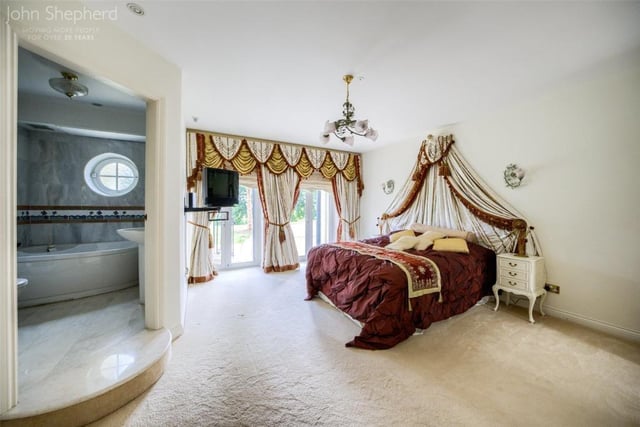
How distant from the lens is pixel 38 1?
1.44 metres

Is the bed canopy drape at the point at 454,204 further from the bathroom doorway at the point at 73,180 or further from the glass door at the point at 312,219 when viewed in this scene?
the bathroom doorway at the point at 73,180

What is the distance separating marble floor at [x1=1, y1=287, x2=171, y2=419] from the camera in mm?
1475

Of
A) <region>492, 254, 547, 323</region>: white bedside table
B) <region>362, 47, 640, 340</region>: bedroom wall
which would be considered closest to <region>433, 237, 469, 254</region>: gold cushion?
<region>492, 254, 547, 323</region>: white bedside table

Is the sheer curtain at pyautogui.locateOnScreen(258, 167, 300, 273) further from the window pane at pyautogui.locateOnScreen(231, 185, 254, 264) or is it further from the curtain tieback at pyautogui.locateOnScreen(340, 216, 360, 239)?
the curtain tieback at pyautogui.locateOnScreen(340, 216, 360, 239)

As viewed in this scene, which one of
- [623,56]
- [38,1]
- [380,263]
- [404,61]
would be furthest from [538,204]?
[38,1]

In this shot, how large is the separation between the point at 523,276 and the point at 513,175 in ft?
4.25

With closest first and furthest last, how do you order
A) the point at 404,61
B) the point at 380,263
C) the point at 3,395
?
the point at 3,395 → the point at 404,61 → the point at 380,263

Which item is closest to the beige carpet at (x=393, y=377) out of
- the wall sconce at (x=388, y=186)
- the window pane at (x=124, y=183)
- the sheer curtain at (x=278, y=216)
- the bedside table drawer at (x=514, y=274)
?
the bedside table drawer at (x=514, y=274)

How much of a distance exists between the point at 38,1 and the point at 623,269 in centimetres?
515

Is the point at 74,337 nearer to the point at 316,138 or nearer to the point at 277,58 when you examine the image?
the point at 277,58

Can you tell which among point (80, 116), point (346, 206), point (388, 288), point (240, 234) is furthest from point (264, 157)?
point (388, 288)

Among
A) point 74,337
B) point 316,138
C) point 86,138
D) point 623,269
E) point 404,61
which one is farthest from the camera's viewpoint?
point 316,138

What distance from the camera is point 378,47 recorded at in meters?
2.04

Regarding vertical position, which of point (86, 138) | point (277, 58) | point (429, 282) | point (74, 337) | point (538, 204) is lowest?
point (74, 337)
